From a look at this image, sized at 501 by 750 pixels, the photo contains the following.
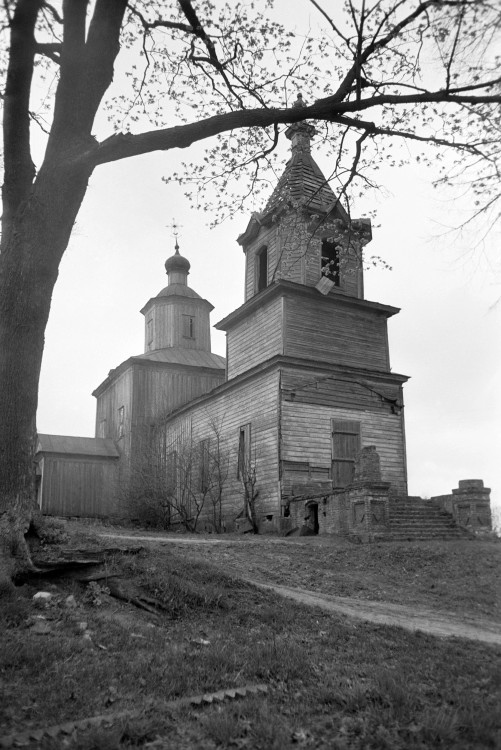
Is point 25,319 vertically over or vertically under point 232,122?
under

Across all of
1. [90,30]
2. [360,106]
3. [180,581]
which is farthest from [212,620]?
[90,30]

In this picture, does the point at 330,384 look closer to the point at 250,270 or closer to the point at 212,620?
the point at 250,270

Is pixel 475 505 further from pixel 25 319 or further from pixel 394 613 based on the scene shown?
pixel 25 319

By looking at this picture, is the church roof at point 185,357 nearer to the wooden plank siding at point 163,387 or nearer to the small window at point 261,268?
the wooden plank siding at point 163,387

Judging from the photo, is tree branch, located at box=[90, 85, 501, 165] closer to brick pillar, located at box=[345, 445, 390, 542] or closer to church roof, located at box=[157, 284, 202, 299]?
brick pillar, located at box=[345, 445, 390, 542]

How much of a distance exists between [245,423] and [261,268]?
745cm

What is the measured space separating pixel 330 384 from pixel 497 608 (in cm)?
1446

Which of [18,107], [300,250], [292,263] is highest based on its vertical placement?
[300,250]

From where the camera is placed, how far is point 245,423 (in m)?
25.0

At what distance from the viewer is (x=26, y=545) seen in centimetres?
750

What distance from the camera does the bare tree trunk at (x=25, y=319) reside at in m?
7.45

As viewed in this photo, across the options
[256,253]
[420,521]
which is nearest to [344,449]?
[420,521]

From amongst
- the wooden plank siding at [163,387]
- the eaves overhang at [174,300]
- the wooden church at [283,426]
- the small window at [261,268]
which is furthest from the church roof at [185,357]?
the small window at [261,268]

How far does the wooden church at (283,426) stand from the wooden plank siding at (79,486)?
54mm
